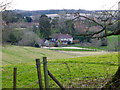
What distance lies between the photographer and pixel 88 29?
7301mm

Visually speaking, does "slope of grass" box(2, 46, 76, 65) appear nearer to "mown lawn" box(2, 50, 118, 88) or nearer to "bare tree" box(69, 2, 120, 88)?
"mown lawn" box(2, 50, 118, 88)

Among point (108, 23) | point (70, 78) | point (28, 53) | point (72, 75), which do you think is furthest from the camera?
point (28, 53)

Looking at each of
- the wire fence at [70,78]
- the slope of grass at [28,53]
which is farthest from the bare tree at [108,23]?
the slope of grass at [28,53]

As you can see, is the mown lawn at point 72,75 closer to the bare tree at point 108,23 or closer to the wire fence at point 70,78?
the wire fence at point 70,78

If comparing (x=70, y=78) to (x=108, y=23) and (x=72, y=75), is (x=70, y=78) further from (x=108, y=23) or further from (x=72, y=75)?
(x=108, y=23)

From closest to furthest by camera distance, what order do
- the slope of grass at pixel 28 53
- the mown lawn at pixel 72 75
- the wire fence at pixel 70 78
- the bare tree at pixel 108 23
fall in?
the bare tree at pixel 108 23, the wire fence at pixel 70 78, the mown lawn at pixel 72 75, the slope of grass at pixel 28 53

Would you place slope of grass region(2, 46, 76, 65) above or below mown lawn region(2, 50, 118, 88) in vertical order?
below

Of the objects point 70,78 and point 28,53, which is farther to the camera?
point 28,53

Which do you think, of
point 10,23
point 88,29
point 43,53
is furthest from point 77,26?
point 43,53

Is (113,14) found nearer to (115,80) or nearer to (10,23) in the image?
(115,80)

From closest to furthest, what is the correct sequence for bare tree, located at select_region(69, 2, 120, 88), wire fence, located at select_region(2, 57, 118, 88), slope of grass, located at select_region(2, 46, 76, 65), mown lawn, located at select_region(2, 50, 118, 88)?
bare tree, located at select_region(69, 2, 120, 88), wire fence, located at select_region(2, 57, 118, 88), mown lawn, located at select_region(2, 50, 118, 88), slope of grass, located at select_region(2, 46, 76, 65)

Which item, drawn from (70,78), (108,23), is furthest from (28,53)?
(108,23)

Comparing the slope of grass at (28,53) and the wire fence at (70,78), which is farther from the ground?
the wire fence at (70,78)

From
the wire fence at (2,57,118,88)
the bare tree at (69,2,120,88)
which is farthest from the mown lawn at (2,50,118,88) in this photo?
the bare tree at (69,2,120,88)
